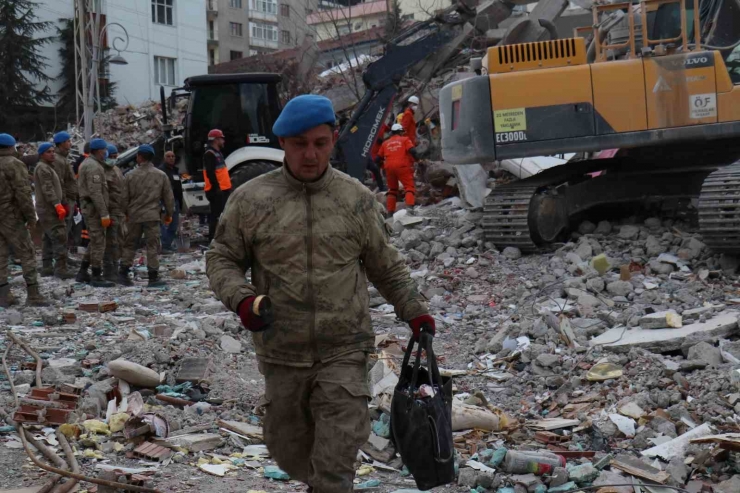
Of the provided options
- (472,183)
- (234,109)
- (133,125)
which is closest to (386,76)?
(234,109)

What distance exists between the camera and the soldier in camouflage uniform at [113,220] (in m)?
11.8

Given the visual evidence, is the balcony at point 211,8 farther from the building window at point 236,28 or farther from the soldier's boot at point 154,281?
the soldier's boot at point 154,281

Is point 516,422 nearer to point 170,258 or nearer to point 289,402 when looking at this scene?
point 289,402

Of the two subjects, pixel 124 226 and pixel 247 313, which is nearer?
pixel 247 313

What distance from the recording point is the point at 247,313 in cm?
329

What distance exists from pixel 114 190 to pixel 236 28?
5629cm

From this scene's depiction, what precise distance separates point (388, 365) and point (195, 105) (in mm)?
9078

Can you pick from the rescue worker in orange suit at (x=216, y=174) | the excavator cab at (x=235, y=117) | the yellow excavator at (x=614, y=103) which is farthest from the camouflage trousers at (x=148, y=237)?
the yellow excavator at (x=614, y=103)

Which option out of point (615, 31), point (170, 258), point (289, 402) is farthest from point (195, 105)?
point (289, 402)

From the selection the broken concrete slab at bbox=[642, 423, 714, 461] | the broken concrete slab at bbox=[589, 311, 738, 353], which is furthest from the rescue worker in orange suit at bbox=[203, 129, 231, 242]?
the broken concrete slab at bbox=[642, 423, 714, 461]

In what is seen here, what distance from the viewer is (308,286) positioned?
3490mm

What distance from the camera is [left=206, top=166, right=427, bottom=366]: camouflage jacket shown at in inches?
137

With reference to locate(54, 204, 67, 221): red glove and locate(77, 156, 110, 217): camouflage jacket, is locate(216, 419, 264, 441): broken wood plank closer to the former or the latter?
locate(77, 156, 110, 217): camouflage jacket

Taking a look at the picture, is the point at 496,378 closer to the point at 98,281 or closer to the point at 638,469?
the point at 638,469
